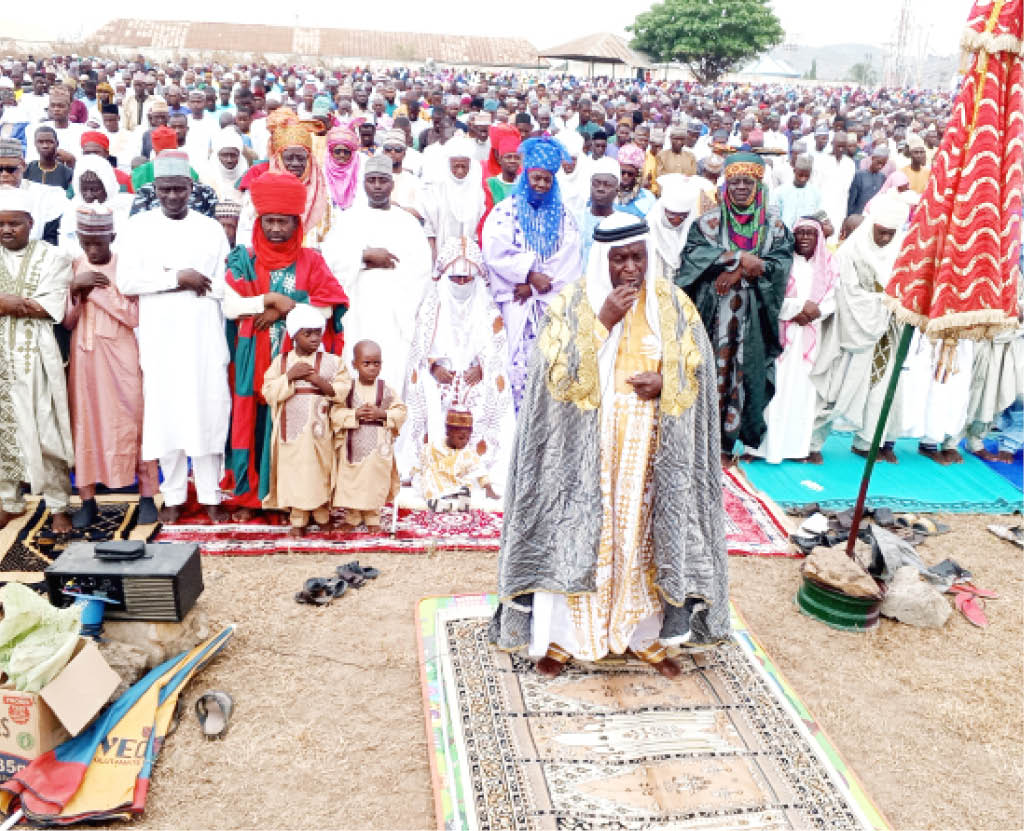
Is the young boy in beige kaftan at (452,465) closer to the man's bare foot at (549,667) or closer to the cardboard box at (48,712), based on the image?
the man's bare foot at (549,667)

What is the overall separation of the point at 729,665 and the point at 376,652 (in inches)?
67.3

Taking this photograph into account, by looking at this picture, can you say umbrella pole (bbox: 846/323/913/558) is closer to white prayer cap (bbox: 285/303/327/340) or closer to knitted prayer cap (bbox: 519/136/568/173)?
knitted prayer cap (bbox: 519/136/568/173)

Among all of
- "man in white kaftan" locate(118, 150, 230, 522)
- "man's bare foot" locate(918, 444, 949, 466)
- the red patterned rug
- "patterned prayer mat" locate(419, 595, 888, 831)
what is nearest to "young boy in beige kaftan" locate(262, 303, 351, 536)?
the red patterned rug

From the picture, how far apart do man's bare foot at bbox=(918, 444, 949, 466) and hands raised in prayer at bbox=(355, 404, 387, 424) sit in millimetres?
4634

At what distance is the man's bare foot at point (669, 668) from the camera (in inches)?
151

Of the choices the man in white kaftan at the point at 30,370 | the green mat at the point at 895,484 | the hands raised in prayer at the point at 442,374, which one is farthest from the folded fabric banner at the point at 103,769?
the green mat at the point at 895,484

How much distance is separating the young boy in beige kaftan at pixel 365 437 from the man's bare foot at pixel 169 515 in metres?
1.04

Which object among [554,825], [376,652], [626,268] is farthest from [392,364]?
[554,825]

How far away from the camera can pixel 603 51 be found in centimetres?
4506

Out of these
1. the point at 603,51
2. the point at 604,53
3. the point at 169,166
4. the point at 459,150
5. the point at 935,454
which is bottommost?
the point at 935,454

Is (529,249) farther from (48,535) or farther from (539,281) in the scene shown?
(48,535)

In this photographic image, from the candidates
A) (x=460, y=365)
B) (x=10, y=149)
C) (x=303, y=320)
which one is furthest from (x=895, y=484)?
(x=10, y=149)

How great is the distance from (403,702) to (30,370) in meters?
2.94

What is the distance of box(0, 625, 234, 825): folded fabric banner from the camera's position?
2922 mm
